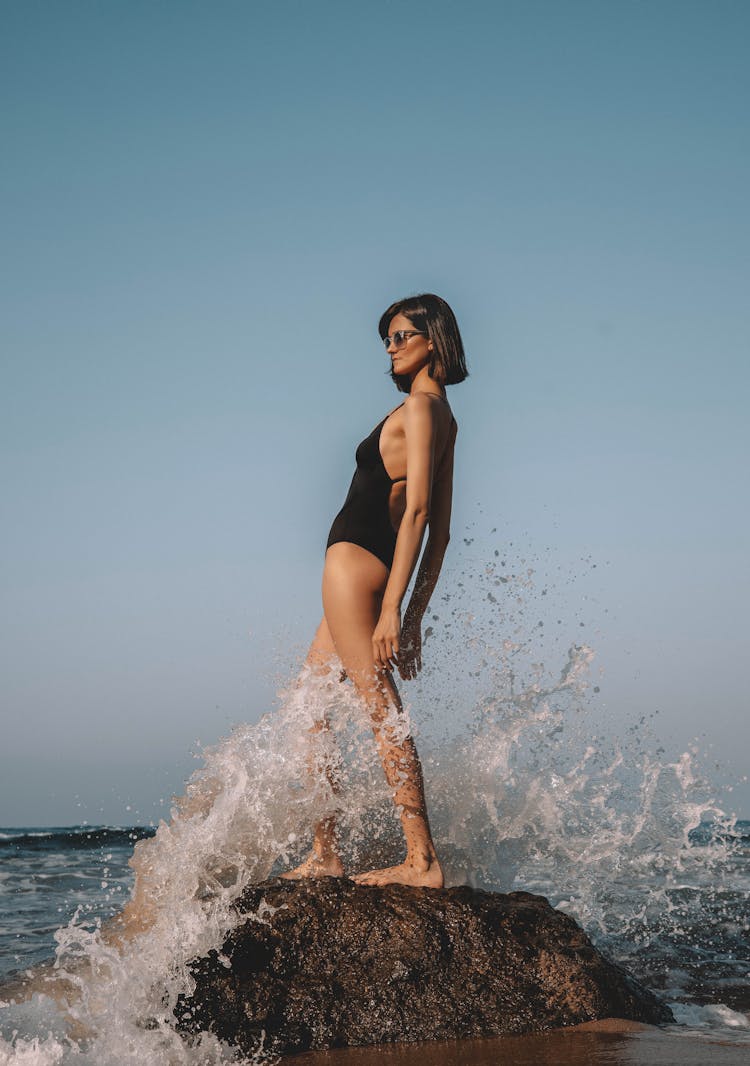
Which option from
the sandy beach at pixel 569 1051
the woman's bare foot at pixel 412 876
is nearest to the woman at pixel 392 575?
the woman's bare foot at pixel 412 876

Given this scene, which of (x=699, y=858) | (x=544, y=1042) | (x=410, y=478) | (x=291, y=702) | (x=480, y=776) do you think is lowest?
(x=544, y=1042)

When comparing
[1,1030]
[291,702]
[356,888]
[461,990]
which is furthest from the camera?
[291,702]

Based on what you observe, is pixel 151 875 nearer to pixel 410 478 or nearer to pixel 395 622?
pixel 395 622

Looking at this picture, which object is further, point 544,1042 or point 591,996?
point 591,996

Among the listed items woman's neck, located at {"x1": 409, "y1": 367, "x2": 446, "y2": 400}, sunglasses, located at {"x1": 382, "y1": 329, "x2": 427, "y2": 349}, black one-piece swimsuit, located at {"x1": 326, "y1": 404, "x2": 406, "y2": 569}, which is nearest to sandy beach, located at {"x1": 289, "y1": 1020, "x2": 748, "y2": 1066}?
black one-piece swimsuit, located at {"x1": 326, "y1": 404, "x2": 406, "y2": 569}

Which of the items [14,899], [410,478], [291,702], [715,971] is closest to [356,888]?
[291,702]

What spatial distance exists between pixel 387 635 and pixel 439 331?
1.40 meters

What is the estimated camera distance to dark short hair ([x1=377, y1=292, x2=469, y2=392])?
4199 mm

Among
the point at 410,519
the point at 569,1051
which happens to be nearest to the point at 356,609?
the point at 410,519

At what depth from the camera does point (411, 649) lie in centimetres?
429

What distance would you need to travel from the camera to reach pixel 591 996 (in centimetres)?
349

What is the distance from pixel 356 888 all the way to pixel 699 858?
1945 millimetres

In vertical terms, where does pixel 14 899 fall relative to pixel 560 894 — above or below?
above

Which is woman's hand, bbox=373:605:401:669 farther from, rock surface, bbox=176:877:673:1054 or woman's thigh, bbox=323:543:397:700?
rock surface, bbox=176:877:673:1054
